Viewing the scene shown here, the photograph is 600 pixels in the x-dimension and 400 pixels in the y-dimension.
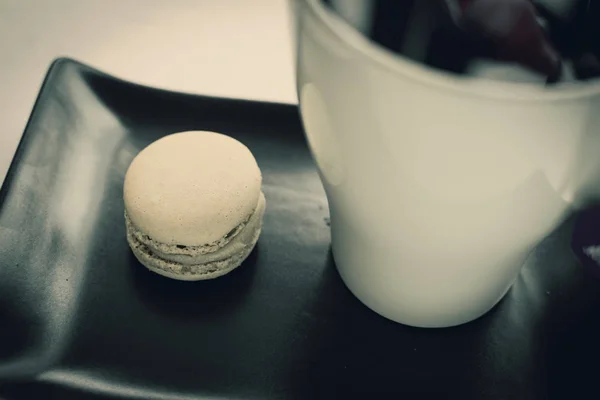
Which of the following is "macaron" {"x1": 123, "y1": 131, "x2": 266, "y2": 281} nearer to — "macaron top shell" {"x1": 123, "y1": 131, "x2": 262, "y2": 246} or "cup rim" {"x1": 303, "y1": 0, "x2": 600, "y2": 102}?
"macaron top shell" {"x1": 123, "y1": 131, "x2": 262, "y2": 246}

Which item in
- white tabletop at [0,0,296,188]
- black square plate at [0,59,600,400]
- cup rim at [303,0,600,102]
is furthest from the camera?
white tabletop at [0,0,296,188]

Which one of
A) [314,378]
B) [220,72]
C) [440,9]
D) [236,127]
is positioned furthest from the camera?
[220,72]

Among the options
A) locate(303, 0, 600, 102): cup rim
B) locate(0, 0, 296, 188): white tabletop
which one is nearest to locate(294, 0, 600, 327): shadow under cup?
locate(303, 0, 600, 102): cup rim

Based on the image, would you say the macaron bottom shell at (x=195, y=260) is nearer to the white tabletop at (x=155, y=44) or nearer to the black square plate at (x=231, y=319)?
the black square plate at (x=231, y=319)

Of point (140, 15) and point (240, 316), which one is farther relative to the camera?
point (140, 15)

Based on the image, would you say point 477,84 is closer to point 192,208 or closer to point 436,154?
point 436,154

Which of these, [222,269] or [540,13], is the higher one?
[540,13]

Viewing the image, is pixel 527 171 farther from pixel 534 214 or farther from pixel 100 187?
pixel 100 187

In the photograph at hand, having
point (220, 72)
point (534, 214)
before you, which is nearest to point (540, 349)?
point (534, 214)
